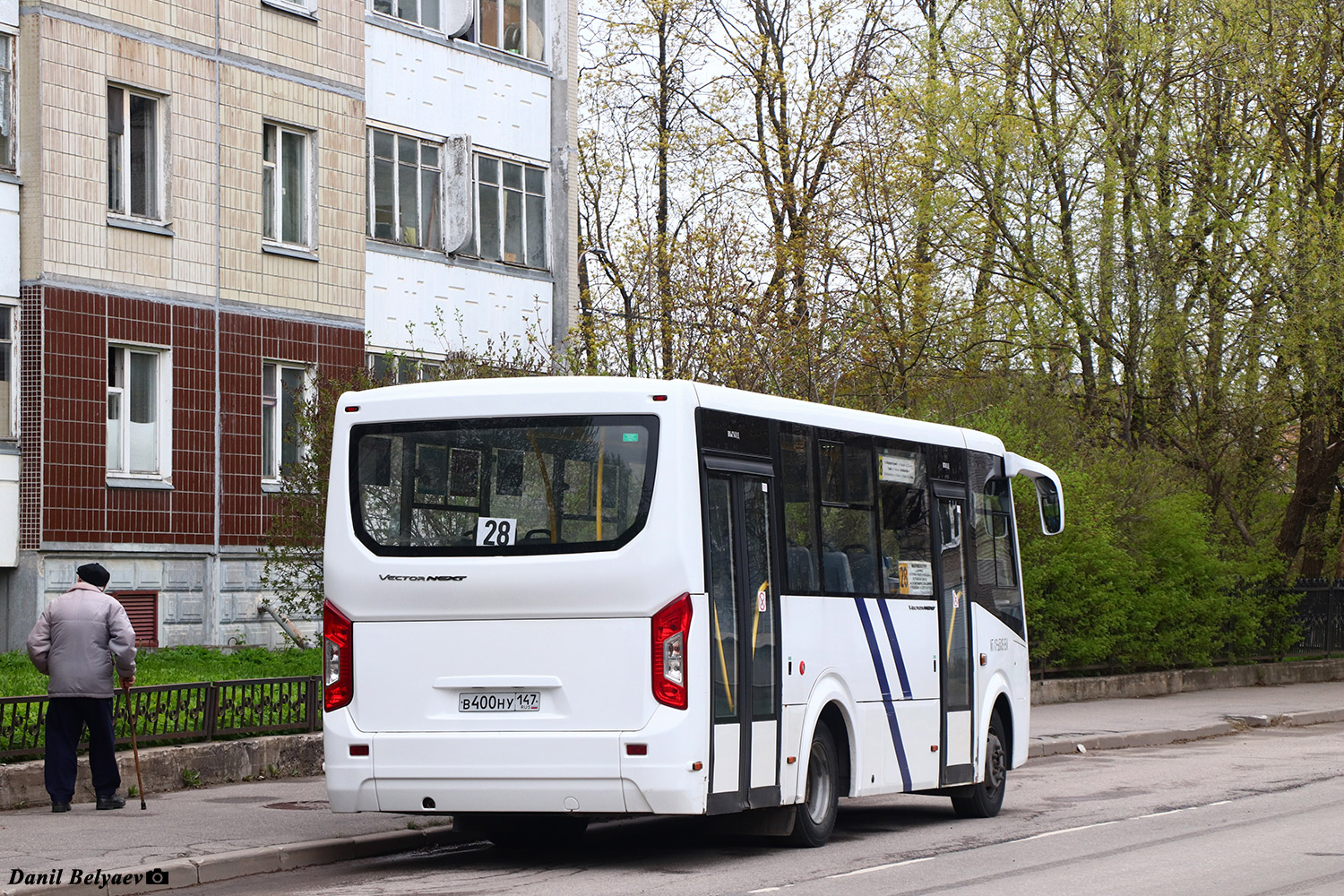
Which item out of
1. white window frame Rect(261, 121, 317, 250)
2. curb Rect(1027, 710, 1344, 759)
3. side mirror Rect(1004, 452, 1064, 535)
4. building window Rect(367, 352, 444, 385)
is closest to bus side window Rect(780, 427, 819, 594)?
side mirror Rect(1004, 452, 1064, 535)

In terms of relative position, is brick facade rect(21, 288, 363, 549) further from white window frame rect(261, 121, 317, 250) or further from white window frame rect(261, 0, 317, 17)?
white window frame rect(261, 0, 317, 17)

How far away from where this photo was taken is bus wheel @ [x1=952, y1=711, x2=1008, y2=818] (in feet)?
48.8

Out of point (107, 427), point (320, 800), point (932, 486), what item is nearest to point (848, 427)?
point (932, 486)

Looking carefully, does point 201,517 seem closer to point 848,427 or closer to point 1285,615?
point 848,427

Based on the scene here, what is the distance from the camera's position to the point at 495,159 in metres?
30.3

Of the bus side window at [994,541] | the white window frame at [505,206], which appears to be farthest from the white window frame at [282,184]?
the bus side window at [994,541]

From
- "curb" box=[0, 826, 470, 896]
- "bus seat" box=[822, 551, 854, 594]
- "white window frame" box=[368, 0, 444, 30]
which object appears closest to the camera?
"curb" box=[0, 826, 470, 896]

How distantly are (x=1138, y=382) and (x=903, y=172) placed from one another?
17.3 feet

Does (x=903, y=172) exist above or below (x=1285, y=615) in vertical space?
above

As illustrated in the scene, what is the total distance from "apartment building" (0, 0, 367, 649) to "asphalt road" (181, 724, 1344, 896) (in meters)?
11.5

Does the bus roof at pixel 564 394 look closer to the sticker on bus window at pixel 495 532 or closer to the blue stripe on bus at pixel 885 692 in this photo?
the sticker on bus window at pixel 495 532

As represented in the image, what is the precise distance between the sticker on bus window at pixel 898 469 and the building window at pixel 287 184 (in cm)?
1462

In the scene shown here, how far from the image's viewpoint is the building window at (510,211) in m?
30.0

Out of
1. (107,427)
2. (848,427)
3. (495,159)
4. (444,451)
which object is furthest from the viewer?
(495,159)
